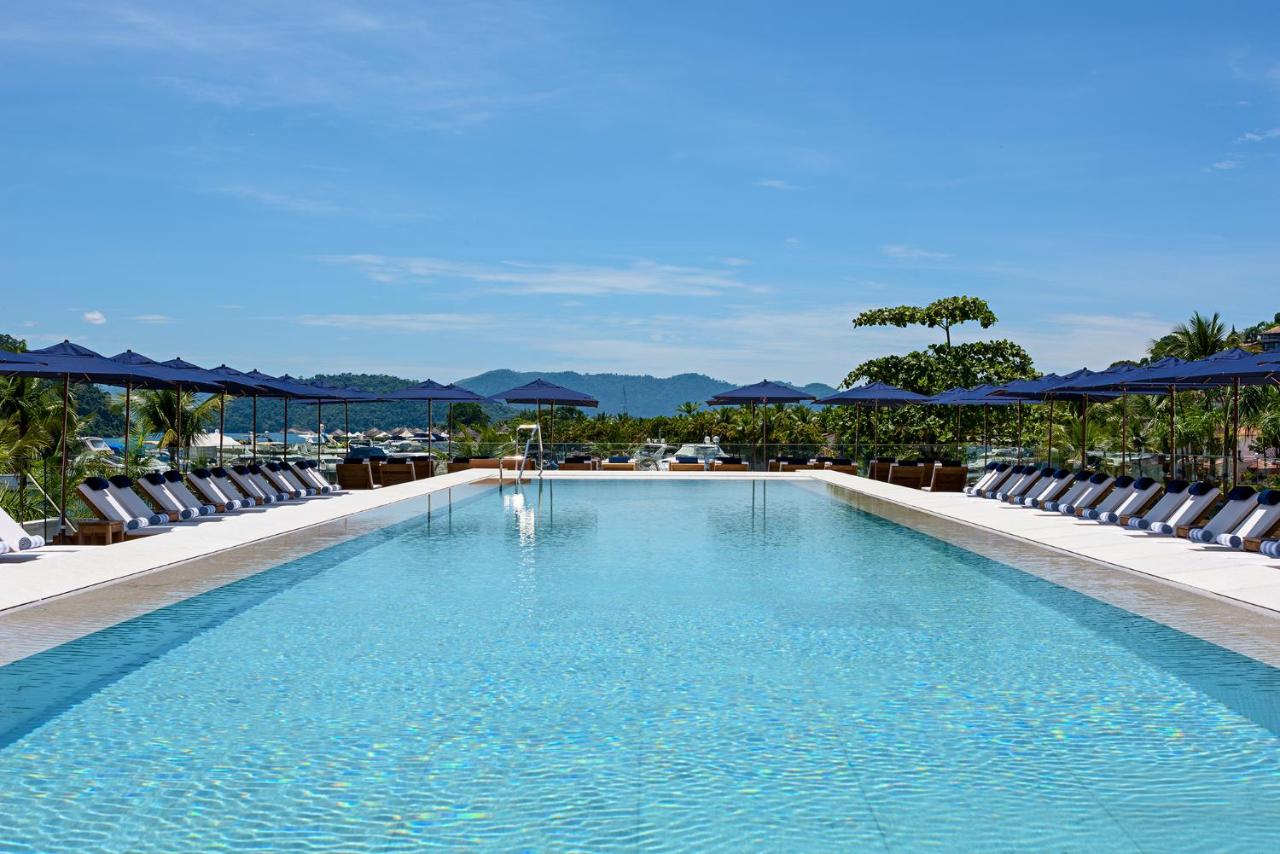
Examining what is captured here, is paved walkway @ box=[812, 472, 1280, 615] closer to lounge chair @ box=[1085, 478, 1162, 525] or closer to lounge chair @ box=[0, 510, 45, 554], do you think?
lounge chair @ box=[1085, 478, 1162, 525]

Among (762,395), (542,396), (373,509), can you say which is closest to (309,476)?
(373,509)

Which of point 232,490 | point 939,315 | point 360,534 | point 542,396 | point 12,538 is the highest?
point 939,315

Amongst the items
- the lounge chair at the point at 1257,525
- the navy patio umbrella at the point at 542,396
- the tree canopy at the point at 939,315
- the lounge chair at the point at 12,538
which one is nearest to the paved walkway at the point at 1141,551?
the lounge chair at the point at 1257,525

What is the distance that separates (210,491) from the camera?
50.7 ft

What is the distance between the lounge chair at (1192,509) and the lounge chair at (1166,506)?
0.16m

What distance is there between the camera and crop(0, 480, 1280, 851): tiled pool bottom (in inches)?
171

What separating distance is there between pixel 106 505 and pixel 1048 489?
13.3 m

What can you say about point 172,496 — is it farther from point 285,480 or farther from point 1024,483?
point 1024,483

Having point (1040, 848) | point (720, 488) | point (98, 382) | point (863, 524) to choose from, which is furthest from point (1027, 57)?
point (1040, 848)

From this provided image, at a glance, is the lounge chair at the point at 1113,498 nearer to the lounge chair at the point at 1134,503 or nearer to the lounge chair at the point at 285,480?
the lounge chair at the point at 1134,503

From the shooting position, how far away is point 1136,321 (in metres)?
40.9

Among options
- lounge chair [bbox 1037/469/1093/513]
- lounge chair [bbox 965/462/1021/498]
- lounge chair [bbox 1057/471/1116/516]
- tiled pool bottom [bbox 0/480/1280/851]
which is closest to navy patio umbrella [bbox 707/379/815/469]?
lounge chair [bbox 965/462/1021/498]

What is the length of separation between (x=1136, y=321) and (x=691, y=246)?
55.7 ft

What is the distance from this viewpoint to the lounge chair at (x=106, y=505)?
1163 cm
